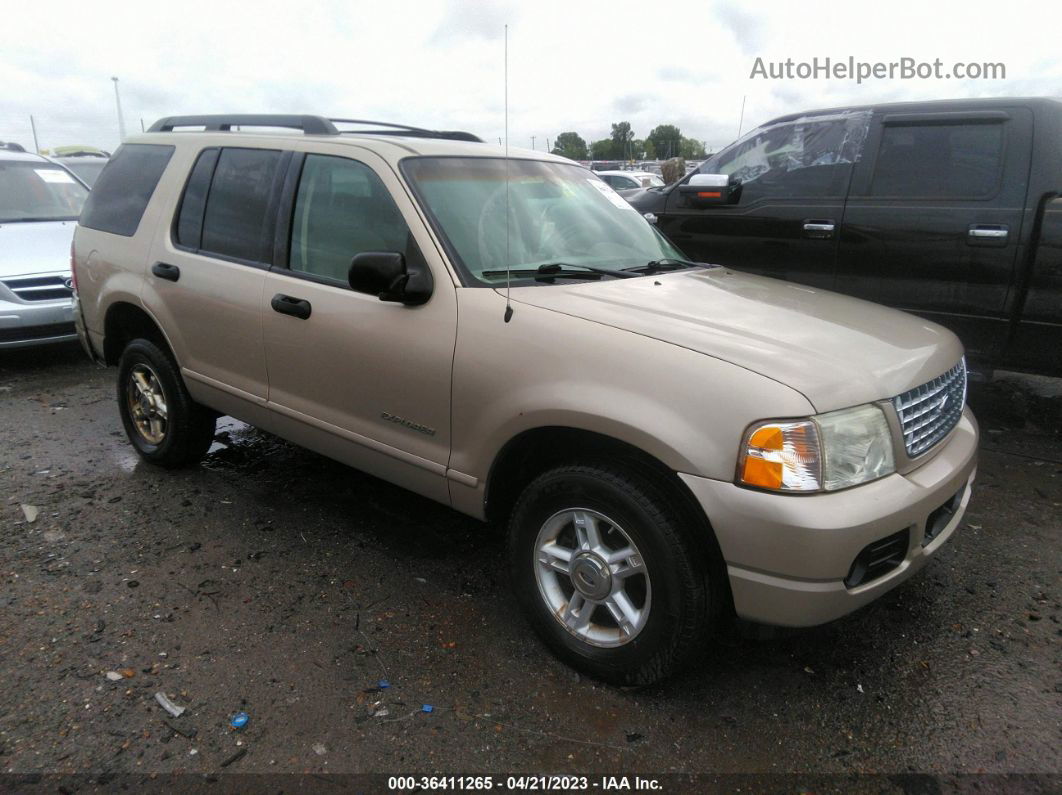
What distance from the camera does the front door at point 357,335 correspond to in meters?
2.77

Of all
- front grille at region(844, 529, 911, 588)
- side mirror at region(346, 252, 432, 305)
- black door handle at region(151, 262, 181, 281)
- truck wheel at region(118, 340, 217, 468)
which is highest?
side mirror at region(346, 252, 432, 305)

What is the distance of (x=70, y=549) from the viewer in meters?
3.40

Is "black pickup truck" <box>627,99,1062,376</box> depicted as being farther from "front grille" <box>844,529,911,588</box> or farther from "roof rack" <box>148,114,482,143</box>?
"front grille" <box>844,529,911,588</box>

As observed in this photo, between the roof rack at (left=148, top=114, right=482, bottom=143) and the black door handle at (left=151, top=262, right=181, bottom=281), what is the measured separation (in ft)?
2.55

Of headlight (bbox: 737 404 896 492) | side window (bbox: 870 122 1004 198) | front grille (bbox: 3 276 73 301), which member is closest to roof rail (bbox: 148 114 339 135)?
headlight (bbox: 737 404 896 492)

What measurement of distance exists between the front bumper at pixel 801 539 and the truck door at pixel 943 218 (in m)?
2.86

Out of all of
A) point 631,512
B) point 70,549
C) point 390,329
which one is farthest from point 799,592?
point 70,549

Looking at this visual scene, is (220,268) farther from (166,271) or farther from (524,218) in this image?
(524,218)

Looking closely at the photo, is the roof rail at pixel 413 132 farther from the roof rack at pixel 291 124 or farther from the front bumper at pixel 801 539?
the front bumper at pixel 801 539

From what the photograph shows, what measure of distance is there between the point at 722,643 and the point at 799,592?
83 cm

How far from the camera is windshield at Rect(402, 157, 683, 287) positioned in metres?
2.89

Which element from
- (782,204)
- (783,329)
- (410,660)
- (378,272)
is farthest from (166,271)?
(782,204)

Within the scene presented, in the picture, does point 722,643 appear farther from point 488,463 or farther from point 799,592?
point 488,463

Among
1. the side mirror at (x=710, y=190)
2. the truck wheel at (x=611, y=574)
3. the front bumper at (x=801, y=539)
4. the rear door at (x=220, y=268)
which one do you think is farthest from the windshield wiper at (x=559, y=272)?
the side mirror at (x=710, y=190)
